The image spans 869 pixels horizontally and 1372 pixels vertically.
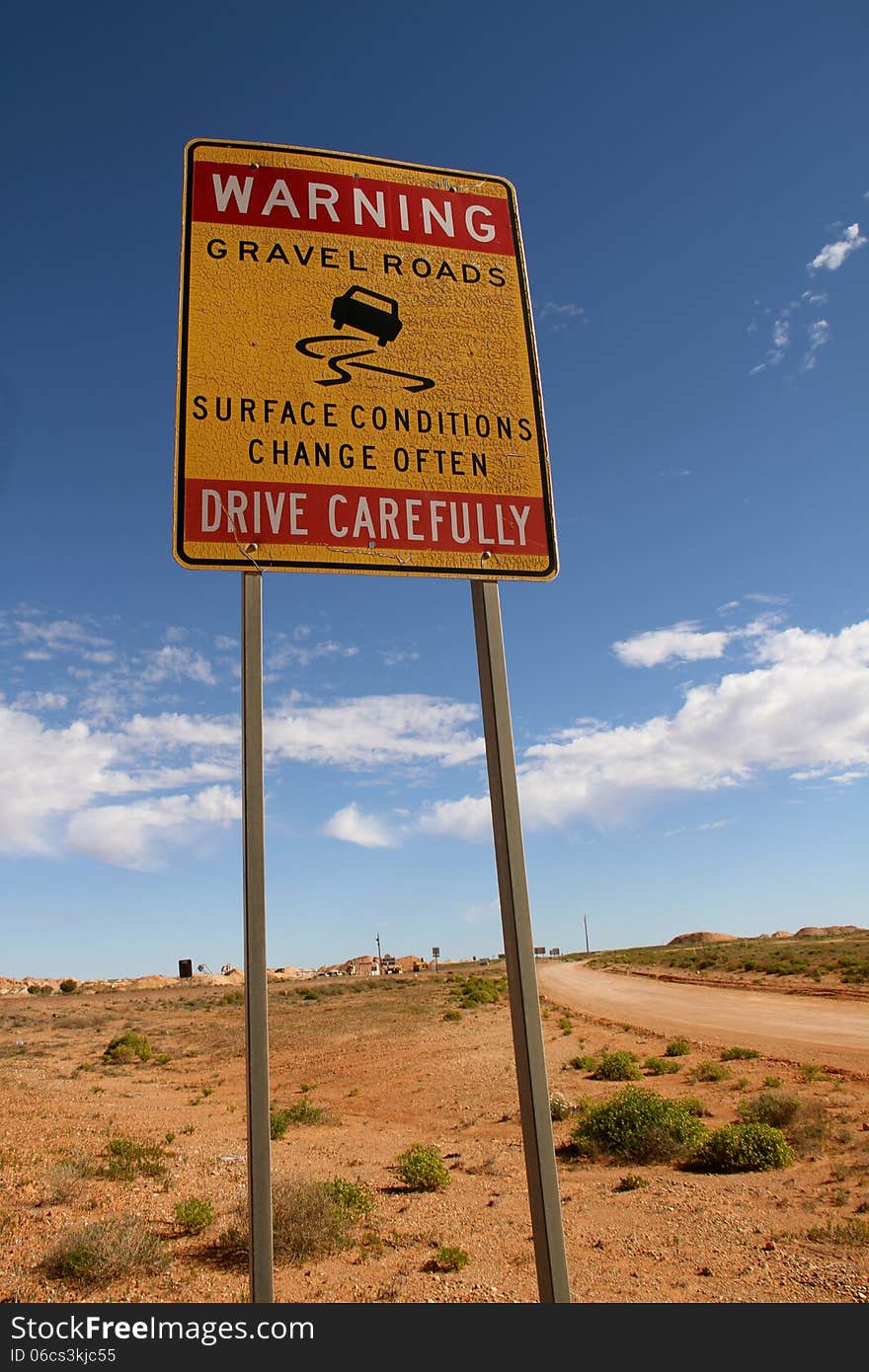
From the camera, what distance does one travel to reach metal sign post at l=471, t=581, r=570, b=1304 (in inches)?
104

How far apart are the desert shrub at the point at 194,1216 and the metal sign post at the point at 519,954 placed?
24.5 ft

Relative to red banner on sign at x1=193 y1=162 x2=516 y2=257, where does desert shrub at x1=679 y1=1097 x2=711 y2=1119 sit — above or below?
below

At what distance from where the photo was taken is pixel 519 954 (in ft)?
9.46

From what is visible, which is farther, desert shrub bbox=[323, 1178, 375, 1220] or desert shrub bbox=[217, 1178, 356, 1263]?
desert shrub bbox=[323, 1178, 375, 1220]

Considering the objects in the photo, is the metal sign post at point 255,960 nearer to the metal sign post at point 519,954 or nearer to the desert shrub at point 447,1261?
the metal sign post at point 519,954

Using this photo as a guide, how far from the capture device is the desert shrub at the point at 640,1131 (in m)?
10.9

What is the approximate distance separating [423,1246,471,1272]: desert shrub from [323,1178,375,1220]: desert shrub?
165cm

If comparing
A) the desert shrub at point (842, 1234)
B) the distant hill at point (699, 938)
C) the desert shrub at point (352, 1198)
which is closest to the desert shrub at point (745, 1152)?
the desert shrub at point (842, 1234)

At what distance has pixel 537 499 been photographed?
3439 millimetres

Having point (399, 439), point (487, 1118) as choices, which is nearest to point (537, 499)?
point (399, 439)

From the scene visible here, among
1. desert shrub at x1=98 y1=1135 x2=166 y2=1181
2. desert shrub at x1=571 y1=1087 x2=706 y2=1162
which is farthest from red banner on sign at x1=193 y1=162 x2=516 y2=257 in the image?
desert shrub at x1=98 y1=1135 x2=166 y2=1181

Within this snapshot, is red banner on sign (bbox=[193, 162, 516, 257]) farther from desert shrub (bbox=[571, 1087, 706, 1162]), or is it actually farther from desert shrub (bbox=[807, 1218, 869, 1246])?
desert shrub (bbox=[571, 1087, 706, 1162])
